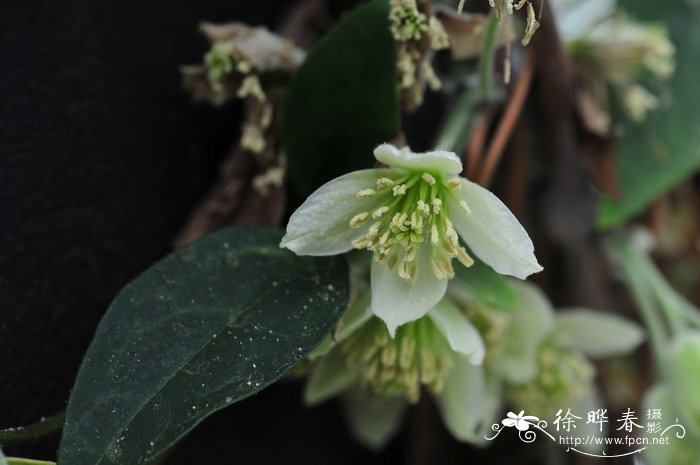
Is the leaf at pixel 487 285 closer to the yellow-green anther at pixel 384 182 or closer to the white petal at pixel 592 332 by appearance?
the yellow-green anther at pixel 384 182

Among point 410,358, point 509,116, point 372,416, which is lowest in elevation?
point 372,416

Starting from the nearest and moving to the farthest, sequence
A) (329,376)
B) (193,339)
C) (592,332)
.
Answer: (193,339) → (329,376) → (592,332)

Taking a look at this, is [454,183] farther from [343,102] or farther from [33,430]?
[33,430]

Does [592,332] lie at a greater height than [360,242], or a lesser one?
lesser

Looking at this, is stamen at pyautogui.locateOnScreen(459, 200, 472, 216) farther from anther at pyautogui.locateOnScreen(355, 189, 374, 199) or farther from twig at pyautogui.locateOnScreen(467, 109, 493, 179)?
twig at pyautogui.locateOnScreen(467, 109, 493, 179)

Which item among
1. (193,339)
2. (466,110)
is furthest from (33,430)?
(466,110)

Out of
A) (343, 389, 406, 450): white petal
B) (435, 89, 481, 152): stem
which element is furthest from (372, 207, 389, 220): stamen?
(343, 389, 406, 450): white petal

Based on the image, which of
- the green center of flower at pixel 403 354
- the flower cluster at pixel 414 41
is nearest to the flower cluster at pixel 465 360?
the green center of flower at pixel 403 354
